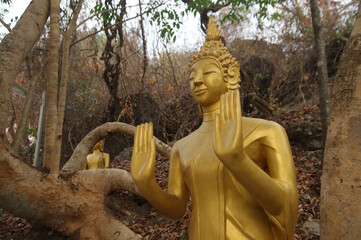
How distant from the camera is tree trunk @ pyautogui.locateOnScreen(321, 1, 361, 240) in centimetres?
179

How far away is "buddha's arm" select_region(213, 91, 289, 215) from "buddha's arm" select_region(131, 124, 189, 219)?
1.50 ft

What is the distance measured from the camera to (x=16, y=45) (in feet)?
9.87

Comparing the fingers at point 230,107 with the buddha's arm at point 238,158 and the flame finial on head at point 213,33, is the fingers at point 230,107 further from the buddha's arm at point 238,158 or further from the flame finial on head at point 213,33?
the flame finial on head at point 213,33

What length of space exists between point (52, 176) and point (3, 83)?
112cm

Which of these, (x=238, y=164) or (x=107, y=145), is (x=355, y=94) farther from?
(x=107, y=145)

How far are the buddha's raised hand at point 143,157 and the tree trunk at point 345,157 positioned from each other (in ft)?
3.86

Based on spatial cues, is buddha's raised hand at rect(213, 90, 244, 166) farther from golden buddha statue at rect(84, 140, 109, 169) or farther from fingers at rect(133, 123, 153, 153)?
golden buddha statue at rect(84, 140, 109, 169)

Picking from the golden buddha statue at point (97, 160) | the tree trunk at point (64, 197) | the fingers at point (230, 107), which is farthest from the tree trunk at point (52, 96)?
the golden buddha statue at point (97, 160)

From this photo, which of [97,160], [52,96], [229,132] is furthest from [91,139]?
[229,132]

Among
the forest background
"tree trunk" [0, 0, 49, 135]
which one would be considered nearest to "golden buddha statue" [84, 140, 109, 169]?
the forest background

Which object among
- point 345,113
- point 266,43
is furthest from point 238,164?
point 266,43

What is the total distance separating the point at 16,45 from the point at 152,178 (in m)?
2.34

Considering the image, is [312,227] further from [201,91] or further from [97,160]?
[97,160]

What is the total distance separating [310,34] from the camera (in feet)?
26.9
